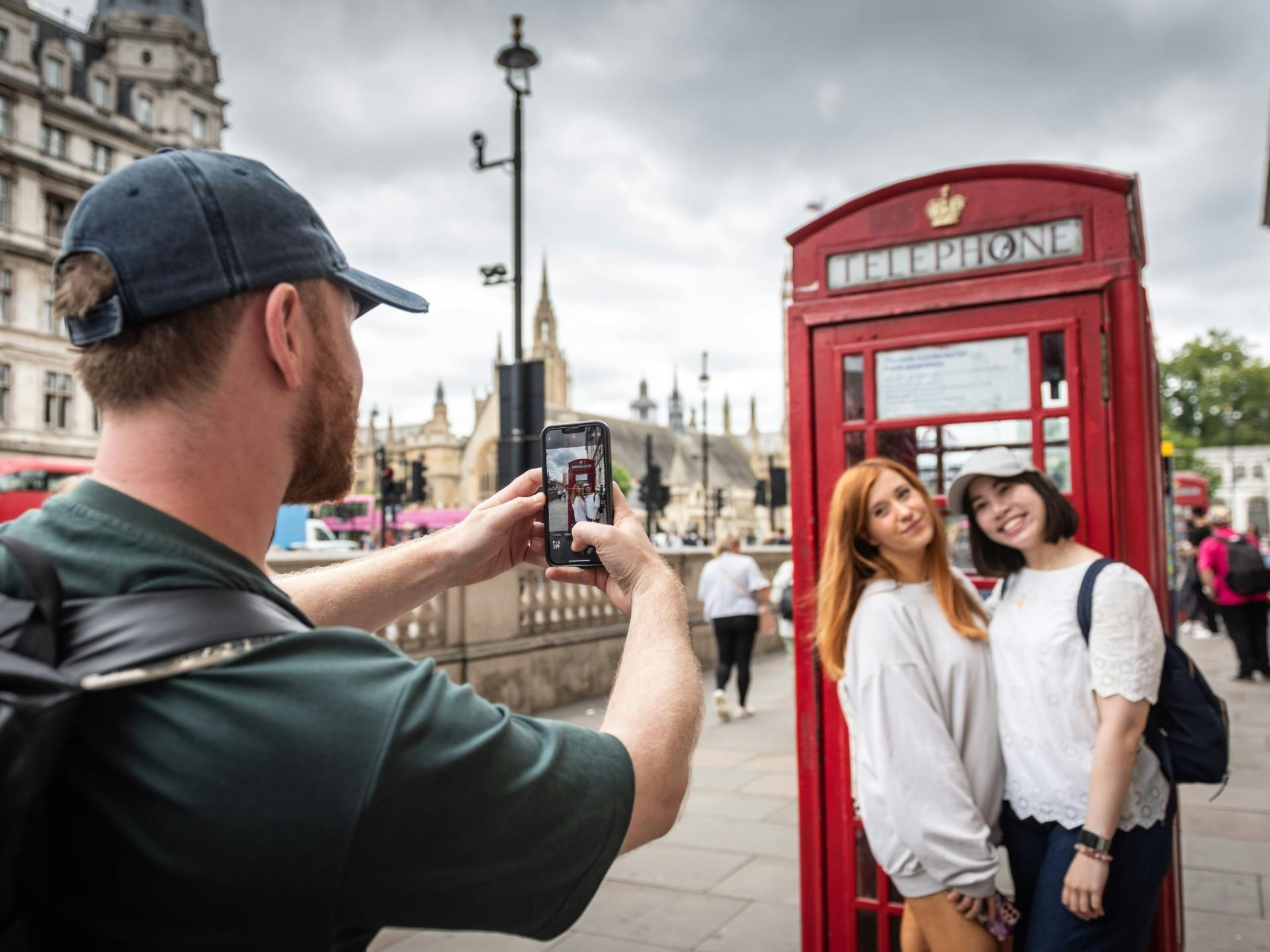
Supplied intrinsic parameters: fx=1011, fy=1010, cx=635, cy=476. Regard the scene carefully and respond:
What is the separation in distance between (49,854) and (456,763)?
13.7 inches

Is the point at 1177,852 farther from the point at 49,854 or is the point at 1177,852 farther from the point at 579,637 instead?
the point at 579,637

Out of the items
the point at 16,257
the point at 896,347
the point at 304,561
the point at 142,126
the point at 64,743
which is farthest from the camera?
the point at 142,126

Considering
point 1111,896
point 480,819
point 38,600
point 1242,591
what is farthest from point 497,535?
point 1242,591

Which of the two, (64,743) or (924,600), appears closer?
(64,743)

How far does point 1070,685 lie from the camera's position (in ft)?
8.23

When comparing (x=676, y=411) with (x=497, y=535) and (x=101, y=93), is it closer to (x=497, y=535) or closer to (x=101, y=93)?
(x=101, y=93)

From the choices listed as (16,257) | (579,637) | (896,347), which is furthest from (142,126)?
(896,347)

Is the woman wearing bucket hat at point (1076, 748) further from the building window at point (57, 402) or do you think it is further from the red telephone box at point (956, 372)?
the building window at point (57, 402)

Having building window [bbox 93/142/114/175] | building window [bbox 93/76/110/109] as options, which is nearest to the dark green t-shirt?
building window [bbox 93/142/114/175]

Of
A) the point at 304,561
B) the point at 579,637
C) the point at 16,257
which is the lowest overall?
the point at 579,637

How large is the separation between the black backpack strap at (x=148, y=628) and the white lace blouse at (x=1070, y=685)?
A: 2115 millimetres

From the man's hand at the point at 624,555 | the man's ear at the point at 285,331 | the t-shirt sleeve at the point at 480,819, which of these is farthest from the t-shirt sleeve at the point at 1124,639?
the man's ear at the point at 285,331

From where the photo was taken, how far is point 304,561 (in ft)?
25.1

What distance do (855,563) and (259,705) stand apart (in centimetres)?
221
